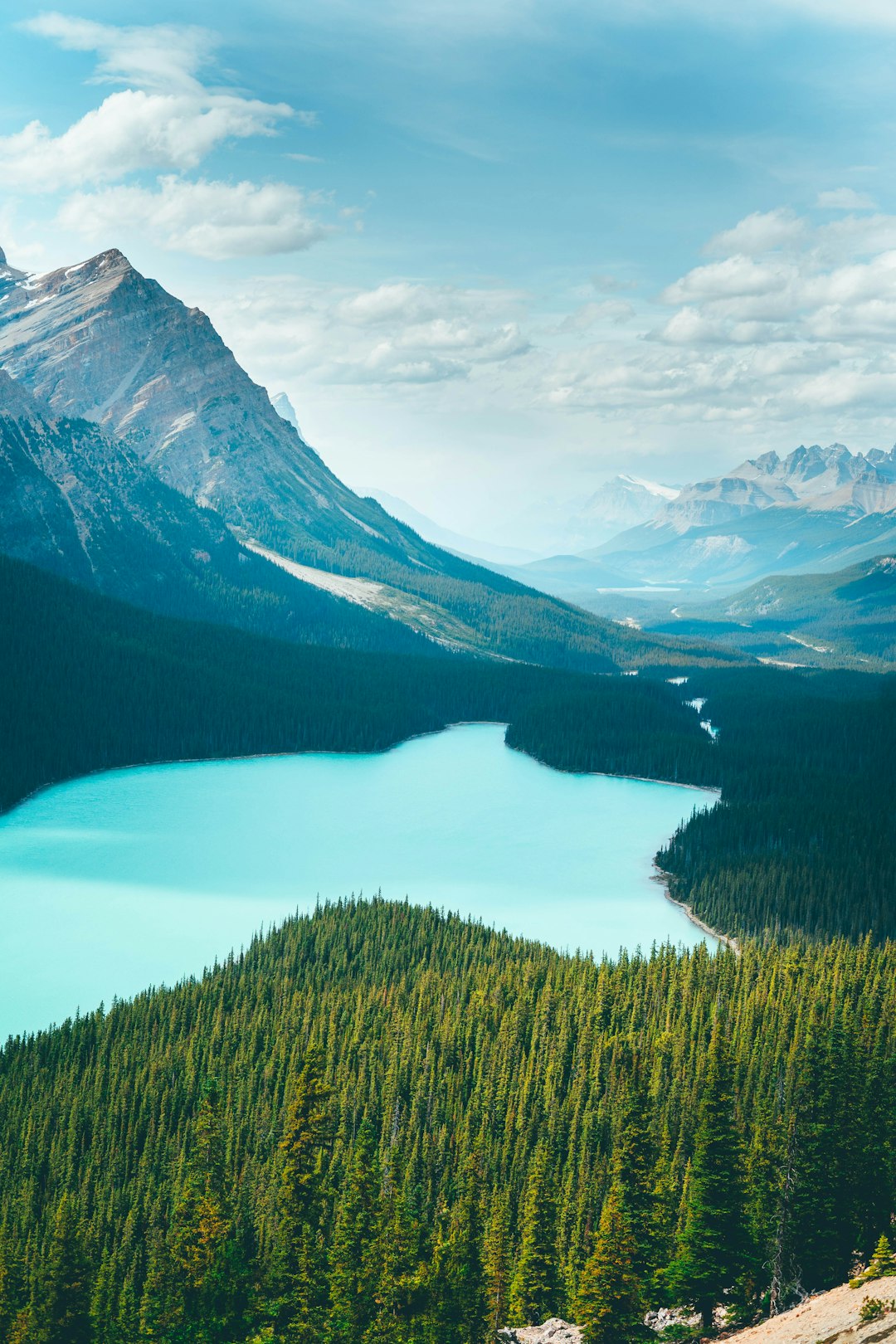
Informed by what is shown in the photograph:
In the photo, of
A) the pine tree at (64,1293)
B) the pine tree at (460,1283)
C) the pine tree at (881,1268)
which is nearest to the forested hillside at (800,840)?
the pine tree at (460,1283)

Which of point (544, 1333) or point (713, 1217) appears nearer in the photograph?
point (544, 1333)

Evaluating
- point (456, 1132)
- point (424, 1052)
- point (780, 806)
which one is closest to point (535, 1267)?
point (456, 1132)

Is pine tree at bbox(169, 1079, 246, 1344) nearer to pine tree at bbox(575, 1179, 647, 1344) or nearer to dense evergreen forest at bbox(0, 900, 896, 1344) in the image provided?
dense evergreen forest at bbox(0, 900, 896, 1344)

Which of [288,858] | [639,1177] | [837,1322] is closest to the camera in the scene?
[837,1322]

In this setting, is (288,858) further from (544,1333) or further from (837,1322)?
(837,1322)

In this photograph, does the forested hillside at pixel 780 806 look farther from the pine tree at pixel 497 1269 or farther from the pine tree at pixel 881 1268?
the pine tree at pixel 881 1268

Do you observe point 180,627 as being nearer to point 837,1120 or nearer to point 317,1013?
point 317,1013

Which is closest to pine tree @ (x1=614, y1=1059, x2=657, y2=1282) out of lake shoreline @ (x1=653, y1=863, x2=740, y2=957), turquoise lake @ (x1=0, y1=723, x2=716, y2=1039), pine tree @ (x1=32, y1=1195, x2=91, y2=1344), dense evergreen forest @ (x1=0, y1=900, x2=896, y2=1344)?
dense evergreen forest @ (x1=0, y1=900, x2=896, y2=1344)

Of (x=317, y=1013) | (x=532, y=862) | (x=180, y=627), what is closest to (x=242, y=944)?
(x=317, y=1013)
